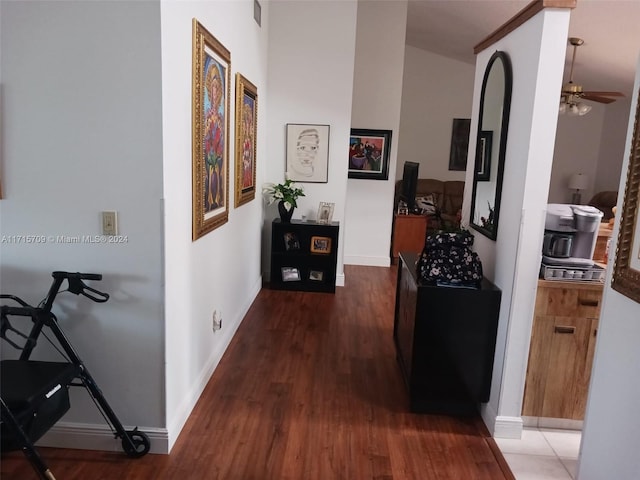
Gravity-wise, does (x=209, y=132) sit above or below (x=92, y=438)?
above

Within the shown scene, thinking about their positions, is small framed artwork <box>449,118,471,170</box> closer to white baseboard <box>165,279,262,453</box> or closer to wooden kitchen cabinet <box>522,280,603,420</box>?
white baseboard <box>165,279,262,453</box>

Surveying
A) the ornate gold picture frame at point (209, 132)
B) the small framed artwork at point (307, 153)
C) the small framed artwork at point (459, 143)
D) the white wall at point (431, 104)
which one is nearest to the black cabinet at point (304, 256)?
the small framed artwork at point (307, 153)

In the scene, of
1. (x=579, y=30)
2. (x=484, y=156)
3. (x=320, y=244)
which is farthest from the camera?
(x=320, y=244)

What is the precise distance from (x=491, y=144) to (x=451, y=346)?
3.85 ft

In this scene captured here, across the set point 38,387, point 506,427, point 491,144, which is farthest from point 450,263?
point 38,387

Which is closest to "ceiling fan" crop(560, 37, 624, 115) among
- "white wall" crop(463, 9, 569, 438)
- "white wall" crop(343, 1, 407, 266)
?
"white wall" crop(343, 1, 407, 266)

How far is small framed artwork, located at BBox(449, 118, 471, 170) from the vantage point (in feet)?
26.2

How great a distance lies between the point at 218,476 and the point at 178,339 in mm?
646

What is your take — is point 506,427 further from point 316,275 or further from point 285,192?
point 285,192

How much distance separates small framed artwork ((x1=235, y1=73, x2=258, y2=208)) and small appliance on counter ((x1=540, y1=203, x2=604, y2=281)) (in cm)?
214

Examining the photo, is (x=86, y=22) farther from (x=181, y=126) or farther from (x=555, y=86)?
(x=555, y=86)

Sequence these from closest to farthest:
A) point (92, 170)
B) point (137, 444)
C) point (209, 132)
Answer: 1. point (92, 170)
2. point (137, 444)
3. point (209, 132)

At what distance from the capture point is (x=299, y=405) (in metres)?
2.65

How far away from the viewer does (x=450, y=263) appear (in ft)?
8.25
